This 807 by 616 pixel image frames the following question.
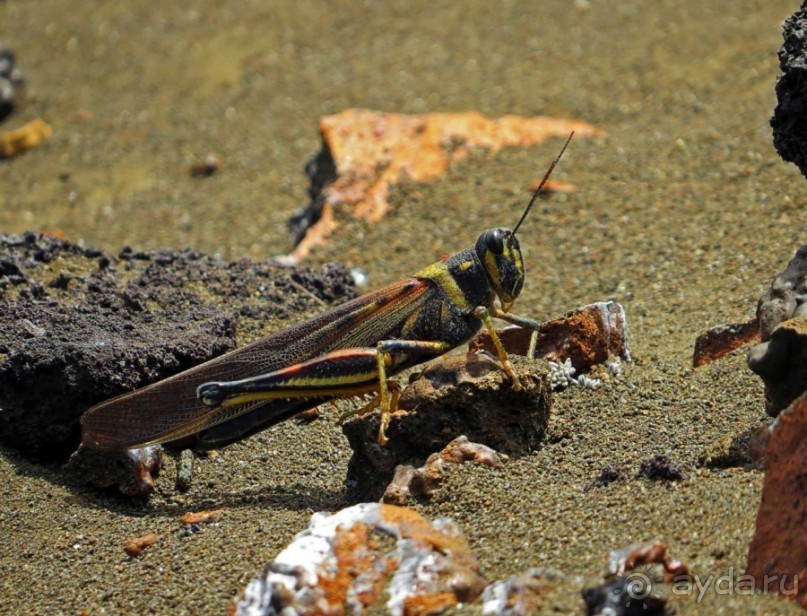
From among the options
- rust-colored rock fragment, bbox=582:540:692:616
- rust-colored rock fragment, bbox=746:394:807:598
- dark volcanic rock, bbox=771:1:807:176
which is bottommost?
rust-colored rock fragment, bbox=582:540:692:616

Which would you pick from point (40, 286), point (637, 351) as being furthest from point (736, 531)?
point (40, 286)

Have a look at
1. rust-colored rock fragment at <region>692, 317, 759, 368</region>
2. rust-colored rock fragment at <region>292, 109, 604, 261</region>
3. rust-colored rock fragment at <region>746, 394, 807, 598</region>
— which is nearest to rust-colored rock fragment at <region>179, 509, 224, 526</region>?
rust-colored rock fragment at <region>746, 394, 807, 598</region>

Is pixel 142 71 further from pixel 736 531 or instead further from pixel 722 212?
pixel 736 531

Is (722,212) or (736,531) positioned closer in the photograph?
(736,531)

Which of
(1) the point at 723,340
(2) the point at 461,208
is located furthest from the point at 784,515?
(2) the point at 461,208

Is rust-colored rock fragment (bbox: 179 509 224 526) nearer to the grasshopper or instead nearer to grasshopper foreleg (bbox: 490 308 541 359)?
the grasshopper
